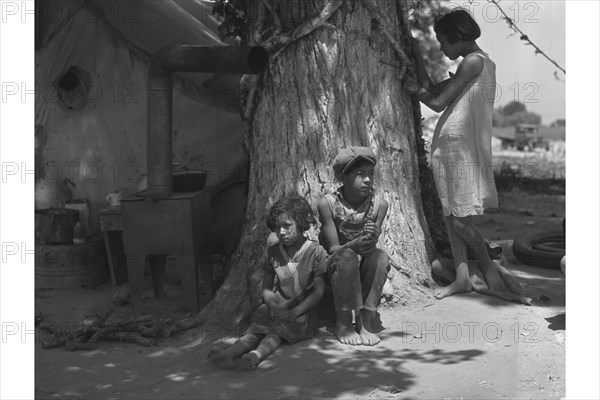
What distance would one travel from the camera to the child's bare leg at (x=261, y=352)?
5.23m

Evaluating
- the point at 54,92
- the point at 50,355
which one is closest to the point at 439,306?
the point at 50,355

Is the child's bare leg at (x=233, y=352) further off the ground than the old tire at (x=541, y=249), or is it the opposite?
the old tire at (x=541, y=249)

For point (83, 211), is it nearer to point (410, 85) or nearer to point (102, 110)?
point (102, 110)

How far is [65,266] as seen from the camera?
7648 mm

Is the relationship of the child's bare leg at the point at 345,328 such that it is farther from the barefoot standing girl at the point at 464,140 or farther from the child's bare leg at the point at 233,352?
the barefoot standing girl at the point at 464,140

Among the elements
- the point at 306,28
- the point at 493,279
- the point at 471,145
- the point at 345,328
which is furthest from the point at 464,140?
the point at 345,328

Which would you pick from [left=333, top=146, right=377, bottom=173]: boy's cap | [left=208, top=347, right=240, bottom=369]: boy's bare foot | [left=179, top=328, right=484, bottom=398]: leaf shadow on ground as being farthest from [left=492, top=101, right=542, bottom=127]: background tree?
[left=208, top=347, right=240, bottom=369]: boy's bare foot

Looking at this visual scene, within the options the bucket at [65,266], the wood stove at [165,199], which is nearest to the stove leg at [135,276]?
the wood stove at [165,199]

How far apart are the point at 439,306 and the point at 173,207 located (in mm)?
2100

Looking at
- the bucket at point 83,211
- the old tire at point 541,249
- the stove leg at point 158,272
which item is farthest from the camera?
the bucket at point 83,211

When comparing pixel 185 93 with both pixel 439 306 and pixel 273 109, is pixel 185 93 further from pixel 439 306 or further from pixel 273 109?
pixel 439 306

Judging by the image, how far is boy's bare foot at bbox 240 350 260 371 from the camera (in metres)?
Answer: 5.23

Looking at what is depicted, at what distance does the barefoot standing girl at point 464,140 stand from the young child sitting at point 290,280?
1098 millimetres

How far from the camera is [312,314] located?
225 inches
